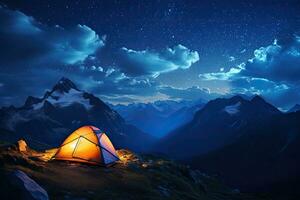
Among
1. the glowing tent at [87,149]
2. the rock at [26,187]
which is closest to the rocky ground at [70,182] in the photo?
the rock at [26,187]

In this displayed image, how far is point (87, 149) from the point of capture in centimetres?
3184

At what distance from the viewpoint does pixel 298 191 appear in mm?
195250

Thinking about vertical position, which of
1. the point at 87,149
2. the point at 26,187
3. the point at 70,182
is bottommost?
the point at 70,182

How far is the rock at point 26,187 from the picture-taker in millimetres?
13672

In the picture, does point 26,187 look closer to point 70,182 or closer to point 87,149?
point 70,182

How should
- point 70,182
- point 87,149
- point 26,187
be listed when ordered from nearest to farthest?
point 26,187
point 70,182
point 87,149

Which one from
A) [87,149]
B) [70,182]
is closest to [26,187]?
[70,182]

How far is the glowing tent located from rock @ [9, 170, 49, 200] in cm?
1609

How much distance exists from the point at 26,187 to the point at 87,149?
17.9m

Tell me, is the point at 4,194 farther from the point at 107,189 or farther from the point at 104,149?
the point at 104,149

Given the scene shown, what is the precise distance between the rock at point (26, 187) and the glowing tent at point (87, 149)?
52.8 feet

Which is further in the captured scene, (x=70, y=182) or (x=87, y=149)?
(x=87, y=149)

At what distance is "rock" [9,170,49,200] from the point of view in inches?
538

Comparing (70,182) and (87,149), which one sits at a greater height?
(87,149)
